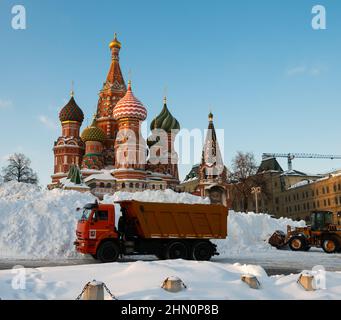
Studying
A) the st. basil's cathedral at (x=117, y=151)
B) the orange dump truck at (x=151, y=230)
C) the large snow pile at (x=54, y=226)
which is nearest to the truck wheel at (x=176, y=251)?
the orange dump truck at (x=151, y=230)

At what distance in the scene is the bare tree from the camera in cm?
6644

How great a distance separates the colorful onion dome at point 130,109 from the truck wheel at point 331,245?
4256 centimetres

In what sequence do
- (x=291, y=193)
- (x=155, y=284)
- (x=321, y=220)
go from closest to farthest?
(x=155, y=284) < (x=321, y=220) < (x=291, y=193)

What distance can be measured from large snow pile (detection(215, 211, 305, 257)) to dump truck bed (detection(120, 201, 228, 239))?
456 cm

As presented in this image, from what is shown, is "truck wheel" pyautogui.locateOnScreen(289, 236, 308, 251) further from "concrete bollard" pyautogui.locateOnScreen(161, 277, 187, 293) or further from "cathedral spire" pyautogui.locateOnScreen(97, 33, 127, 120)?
"cathedral spire" pyautogui.locateOnScreen(97, 33, 127, 120)

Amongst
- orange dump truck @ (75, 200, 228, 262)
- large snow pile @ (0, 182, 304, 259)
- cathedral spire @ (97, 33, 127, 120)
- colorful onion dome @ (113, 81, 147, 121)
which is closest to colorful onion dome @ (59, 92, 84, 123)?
cathedral spire @ (97, 33, 127, 120)

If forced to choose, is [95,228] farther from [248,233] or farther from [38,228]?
[248,233]

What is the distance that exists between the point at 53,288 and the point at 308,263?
1229 centimetres

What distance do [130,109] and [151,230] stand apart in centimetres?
4628

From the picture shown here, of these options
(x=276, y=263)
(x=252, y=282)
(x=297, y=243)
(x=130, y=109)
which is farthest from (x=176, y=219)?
(x=130, y=109)

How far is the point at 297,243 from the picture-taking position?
23.2m

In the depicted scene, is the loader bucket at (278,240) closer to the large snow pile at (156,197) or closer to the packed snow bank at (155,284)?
the large snow pile at (156,197)

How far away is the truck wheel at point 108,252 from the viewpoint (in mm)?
15703
